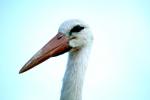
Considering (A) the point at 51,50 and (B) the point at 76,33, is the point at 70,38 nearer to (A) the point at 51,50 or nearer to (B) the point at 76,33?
(B) the point at 76,33

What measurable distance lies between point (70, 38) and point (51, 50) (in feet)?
1.06

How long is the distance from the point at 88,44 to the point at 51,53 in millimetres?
522

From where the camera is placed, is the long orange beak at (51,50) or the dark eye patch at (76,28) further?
the dark eye patch at (76,28)

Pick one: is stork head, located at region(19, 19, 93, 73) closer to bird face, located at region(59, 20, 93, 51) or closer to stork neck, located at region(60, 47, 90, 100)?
bird face, located at region(59, 20, 93, 51)

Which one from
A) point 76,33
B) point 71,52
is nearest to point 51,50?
point 71,52

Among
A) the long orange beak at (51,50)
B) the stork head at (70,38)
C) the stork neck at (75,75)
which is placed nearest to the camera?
the stork neck at (75,75)

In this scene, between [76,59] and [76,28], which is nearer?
[76,59]

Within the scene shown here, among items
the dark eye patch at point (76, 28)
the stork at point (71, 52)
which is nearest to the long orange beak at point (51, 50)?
the stork at point (71, 52)

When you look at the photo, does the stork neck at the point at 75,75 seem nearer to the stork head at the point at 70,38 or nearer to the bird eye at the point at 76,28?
the stork head at the point at 70,38

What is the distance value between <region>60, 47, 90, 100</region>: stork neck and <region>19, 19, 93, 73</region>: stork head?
106 mm

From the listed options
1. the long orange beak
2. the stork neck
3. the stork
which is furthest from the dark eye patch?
the stork neck

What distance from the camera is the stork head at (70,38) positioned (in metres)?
4.45

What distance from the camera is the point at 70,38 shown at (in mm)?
4527

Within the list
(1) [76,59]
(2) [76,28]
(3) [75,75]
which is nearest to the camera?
(3) [75,75]
